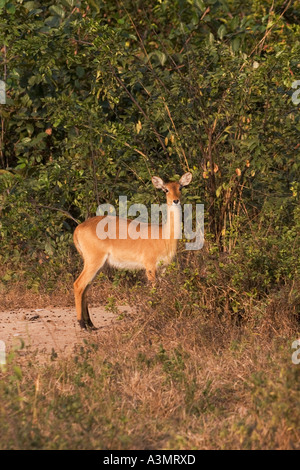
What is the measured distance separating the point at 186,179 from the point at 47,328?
201 cm

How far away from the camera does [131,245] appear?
26.5ft

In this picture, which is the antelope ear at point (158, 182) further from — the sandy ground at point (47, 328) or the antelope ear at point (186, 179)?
the sandy ground at point (47, 328)

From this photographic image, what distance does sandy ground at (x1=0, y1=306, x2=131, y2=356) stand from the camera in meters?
6.72

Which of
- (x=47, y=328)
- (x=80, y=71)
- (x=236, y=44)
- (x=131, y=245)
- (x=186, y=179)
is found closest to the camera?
(x=47, y=328)

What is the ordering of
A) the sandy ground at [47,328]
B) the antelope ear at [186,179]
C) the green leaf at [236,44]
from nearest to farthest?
the sandy ground at [47,328]
the antelope ear at [186,179]
the green leaf at [236,44]

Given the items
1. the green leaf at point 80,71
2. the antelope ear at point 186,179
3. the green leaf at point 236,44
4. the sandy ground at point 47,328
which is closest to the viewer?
the sandy ground at point 47,328

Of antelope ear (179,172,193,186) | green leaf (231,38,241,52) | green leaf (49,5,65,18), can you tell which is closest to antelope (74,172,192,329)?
antelope ear (179,172,193,186)

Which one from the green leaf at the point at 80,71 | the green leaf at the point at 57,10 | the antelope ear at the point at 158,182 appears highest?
the green leaf at the point at 57,10

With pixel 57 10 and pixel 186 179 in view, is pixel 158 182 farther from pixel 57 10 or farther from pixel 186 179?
pixel 57 10

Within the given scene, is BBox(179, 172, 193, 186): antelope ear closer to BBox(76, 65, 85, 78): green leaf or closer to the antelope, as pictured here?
the antelope

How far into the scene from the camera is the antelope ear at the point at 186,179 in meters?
7.81

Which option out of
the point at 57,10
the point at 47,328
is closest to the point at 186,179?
the point at 47,328

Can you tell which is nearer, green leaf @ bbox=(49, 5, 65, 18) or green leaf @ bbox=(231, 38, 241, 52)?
green leaf @ bbox=(231, 38, 241, 52)

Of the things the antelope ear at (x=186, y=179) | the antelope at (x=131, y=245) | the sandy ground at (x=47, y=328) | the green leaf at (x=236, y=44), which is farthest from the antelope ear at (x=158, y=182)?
the green leaf at (x=236, y=44)
